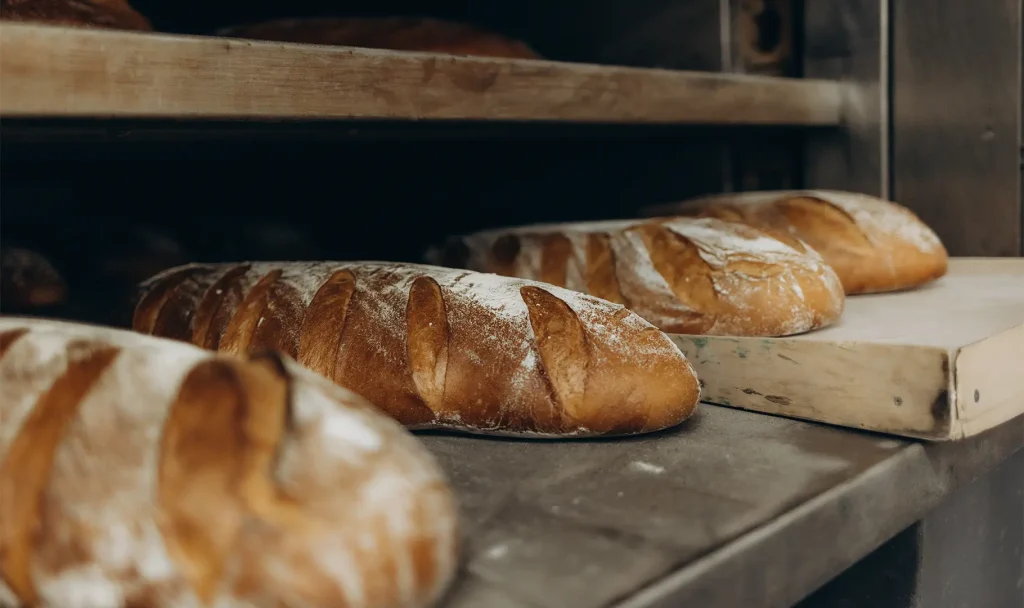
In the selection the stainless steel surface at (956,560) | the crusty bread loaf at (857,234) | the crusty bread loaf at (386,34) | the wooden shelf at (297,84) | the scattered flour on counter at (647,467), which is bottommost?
the stainless steel surface at (956,560)

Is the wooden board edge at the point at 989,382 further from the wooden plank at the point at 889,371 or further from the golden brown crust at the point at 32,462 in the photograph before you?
the golden brown crust at the point at 32,462

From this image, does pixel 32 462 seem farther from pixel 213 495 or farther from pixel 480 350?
pixel 480 350

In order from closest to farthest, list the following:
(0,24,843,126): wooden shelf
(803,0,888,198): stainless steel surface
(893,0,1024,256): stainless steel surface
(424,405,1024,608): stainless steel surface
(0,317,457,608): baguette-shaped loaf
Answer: (0,317,457,608): baguette-shaped loaf
(424,405,1024,608): stainless steel surface
(0,24,843,126): wooden shelf
(893,0,1024,256): stainless steel surface
(803,0,888,198): stainless steel surface

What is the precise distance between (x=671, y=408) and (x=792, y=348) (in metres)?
→ 0.22

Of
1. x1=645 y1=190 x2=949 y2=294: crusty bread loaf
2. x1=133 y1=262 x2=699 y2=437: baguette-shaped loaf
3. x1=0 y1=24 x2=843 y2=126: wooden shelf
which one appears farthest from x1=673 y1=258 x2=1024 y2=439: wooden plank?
x1=0 y1=24 x2=843 y2=126: wooden shelf

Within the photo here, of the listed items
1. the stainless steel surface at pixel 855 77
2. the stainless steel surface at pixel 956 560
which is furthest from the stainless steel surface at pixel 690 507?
the stainless steel surface at pixel 855 77

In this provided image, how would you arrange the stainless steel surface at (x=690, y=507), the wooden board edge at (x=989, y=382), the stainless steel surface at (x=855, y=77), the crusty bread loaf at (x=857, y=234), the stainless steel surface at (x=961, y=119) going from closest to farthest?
the stainless steel surface at (x=690, y=507), the wooden board edge at (x=989, y=382), the crusty bread loaf at (x=857, y=234), the stainless steel surface at (x=961, y=119), the stainless steel surface at (x=855, y=77)

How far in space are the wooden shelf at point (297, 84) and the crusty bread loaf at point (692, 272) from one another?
222 millimetres

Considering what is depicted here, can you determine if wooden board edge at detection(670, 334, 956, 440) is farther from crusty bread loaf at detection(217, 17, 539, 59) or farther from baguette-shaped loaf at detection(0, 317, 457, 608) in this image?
crusty bread loaf at detection(217, 17, 539, 59)

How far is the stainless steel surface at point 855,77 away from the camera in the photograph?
6.67 feet

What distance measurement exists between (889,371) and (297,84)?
2.73 feet

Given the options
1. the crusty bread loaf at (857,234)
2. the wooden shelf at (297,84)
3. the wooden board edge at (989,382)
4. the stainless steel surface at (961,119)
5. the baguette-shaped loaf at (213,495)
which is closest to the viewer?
the baguette-shaped loaf at (213,495)

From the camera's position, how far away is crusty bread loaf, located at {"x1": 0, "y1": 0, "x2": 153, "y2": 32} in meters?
1.03

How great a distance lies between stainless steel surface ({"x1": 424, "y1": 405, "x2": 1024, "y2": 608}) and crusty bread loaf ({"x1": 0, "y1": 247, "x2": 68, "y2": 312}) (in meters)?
1.00
